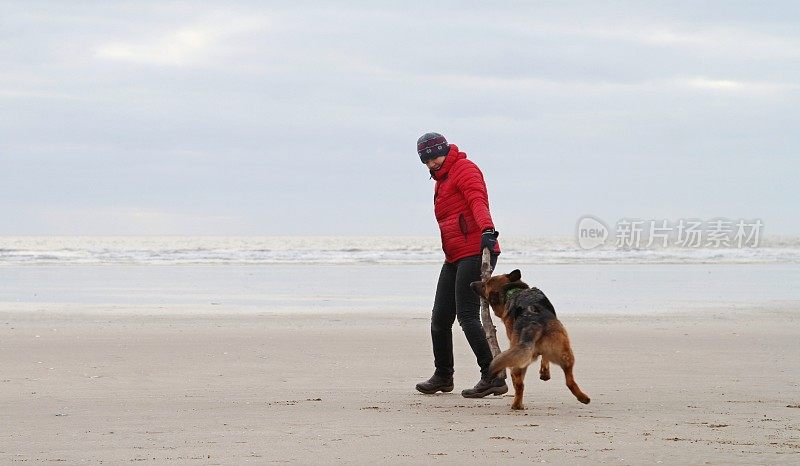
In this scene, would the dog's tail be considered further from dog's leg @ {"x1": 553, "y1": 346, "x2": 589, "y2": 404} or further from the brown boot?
the brown boot

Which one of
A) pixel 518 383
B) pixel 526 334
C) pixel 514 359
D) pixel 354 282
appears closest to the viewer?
pixel 514 359

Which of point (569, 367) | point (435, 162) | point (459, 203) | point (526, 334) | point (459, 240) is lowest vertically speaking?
point (569, 367)

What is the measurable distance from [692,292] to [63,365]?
40.6 feet

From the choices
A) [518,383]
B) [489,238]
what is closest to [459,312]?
[489,238]

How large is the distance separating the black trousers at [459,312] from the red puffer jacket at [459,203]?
0.10 meters

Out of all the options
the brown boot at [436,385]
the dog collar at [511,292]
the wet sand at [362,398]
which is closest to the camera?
the wet sand at [362,398]

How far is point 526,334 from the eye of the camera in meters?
5.65

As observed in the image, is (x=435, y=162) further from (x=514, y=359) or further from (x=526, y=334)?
(x=514, y=359)

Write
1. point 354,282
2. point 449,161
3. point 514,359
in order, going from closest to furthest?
point 514,359
point 449,161
point 354,282

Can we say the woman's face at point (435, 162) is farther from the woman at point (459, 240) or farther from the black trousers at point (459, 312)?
the black trousers at point (459, 312)

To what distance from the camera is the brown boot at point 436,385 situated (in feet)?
21.6

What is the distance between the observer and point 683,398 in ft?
20.4

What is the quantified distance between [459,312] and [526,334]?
88cm

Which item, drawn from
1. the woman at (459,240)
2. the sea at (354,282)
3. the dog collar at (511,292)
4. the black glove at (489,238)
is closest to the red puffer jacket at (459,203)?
the woman at (459,240)
